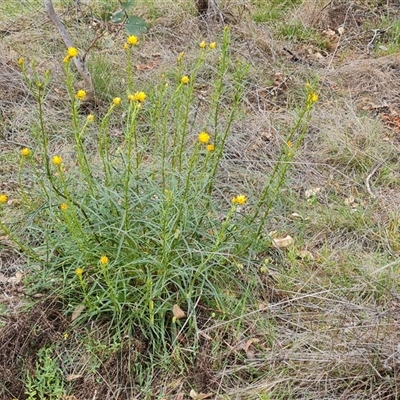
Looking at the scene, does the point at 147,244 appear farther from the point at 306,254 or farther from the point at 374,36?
the point at 374,36

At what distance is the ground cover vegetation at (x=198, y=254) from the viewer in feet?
6.55

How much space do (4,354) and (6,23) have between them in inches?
142

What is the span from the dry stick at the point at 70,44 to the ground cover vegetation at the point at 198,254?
0.19 ft

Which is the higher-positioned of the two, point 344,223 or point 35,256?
point 35,256

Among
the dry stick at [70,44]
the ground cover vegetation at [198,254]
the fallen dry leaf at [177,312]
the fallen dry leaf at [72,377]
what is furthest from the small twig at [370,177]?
the dry stick at [70,44]

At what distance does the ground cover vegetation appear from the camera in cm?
200

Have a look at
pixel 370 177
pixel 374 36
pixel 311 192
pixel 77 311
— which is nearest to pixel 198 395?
pixel 77 311

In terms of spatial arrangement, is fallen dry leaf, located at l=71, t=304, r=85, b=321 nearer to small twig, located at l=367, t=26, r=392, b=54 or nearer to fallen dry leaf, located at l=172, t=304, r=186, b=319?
fallen dry leaf, located at l=172, t=304, r=186, b=319

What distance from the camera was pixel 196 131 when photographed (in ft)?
11.5

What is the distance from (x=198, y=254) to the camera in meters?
2.27

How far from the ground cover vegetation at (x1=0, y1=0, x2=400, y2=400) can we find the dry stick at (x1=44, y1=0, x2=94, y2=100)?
58 mm

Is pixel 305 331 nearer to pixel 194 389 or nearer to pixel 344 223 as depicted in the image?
pixel 194 389

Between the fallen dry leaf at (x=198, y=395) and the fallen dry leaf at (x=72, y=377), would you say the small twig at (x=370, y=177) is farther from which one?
the fallen dry leaf at (x=72, y=377)

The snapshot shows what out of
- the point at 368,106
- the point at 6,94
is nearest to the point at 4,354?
the point at 6,94
